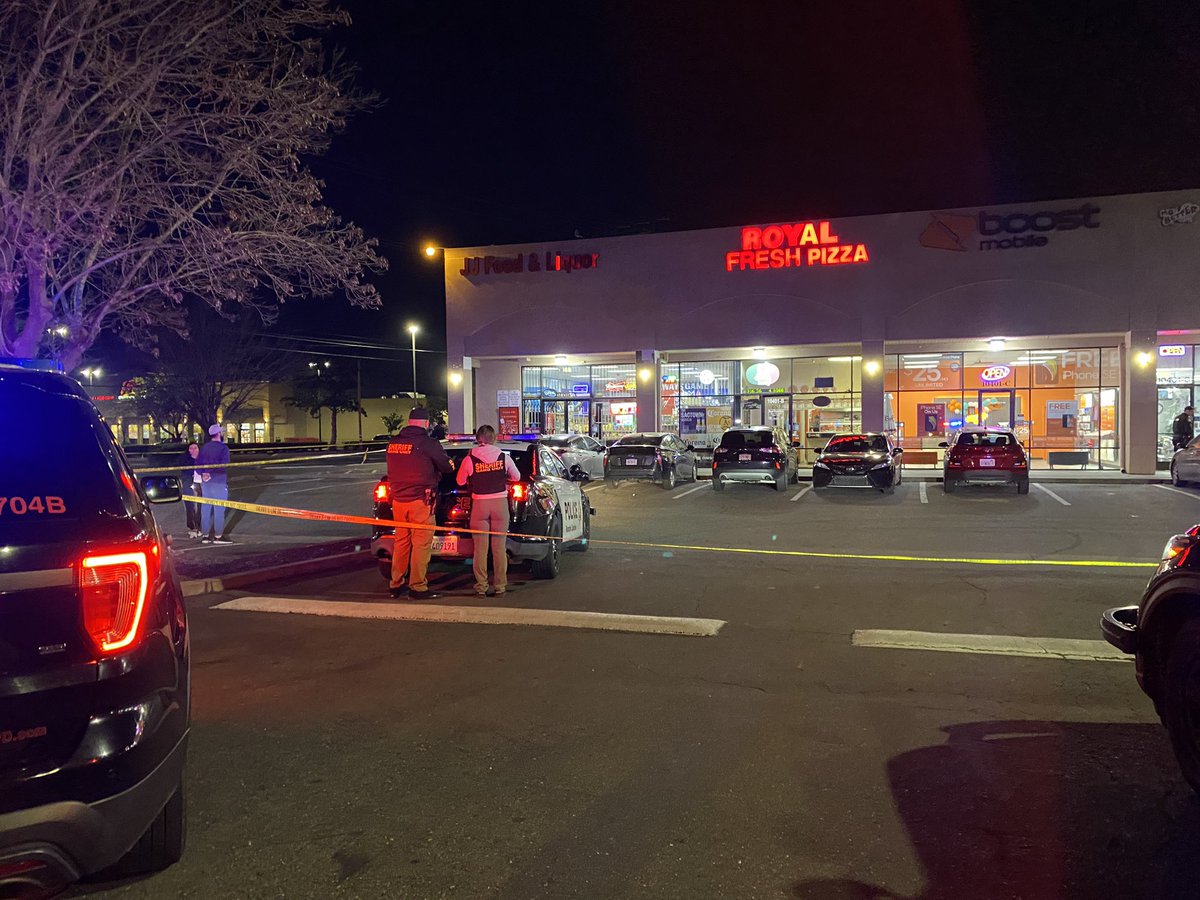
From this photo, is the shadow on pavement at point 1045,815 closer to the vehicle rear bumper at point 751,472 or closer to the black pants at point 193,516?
the black pants at point 193,516

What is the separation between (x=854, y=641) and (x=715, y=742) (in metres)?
2.47

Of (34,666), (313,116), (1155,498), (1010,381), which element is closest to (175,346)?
(313,116)

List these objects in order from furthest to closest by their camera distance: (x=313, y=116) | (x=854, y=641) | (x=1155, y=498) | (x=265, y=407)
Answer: (x=265, y=407)
(x=1155, y=498)
(x=313, y=116)
(x=854, y=641)

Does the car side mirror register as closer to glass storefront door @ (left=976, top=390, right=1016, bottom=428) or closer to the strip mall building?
the strip mall building

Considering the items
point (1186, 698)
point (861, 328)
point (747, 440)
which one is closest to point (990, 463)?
point (747, 440)

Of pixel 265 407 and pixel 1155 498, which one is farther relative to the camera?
pixel 265 407

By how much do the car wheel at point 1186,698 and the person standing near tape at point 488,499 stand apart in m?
5.71

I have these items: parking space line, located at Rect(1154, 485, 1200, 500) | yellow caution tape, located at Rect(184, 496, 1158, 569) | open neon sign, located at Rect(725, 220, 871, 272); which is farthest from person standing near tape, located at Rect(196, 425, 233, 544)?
parking space line, located at Rect(1154, 485, 1200, 500)

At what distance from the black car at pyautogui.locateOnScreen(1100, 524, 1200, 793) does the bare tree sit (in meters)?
10.1

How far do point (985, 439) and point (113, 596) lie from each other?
19047mm

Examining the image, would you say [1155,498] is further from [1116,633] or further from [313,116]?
[313,116]

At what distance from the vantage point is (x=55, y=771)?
2500mm

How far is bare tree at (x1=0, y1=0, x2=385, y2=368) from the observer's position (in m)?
9.06

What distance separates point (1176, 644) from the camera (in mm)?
3881
